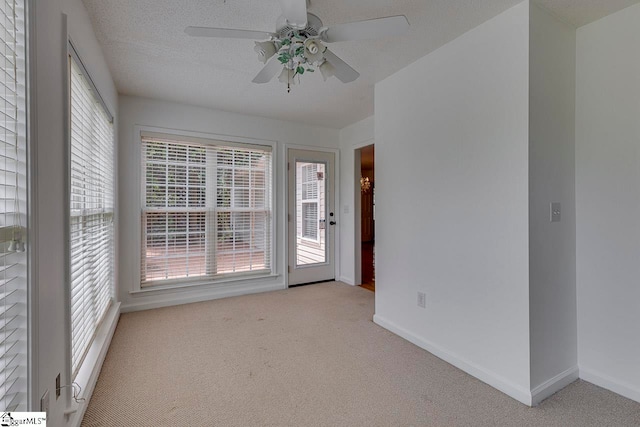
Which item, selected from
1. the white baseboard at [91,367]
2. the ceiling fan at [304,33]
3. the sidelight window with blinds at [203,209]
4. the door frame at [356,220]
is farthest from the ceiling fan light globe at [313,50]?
the door frame at [356,220]

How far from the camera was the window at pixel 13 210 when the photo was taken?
0.99m

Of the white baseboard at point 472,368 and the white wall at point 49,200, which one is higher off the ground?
the white wall at point 49,200

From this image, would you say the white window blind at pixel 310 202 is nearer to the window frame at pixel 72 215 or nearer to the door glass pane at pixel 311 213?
the door glass pane at pixel 311 213

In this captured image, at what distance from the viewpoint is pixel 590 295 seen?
2.02m

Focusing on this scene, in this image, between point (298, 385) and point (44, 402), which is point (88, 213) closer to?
point (44, 402)

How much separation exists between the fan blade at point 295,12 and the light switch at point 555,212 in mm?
1875

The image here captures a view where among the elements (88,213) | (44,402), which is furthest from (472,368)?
(88,213)

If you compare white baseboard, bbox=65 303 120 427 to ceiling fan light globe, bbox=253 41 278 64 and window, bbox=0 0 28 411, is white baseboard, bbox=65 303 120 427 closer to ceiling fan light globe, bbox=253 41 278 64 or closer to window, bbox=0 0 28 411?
window, bbox=0 0 28 411

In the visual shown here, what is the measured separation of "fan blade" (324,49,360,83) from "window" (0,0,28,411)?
134 cm

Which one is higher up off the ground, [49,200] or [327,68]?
[327,68]

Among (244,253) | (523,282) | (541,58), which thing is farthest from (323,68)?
(244,253)

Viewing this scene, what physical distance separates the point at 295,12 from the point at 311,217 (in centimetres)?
333

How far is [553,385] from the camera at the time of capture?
1887 mm

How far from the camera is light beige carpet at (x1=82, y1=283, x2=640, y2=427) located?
1661 mm
